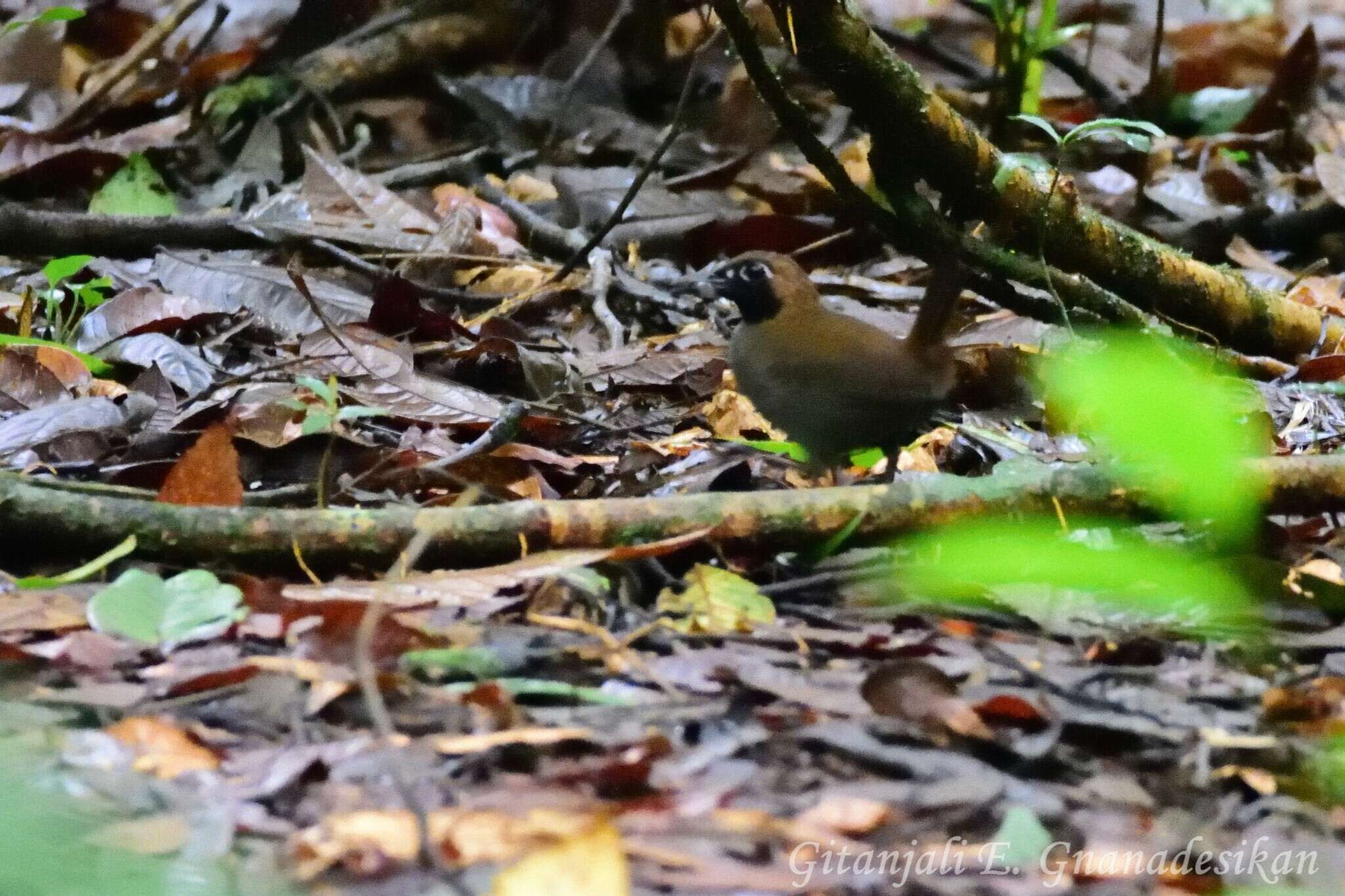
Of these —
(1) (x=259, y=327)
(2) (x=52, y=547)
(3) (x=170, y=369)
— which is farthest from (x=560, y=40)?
(2) (x=52, y=547)

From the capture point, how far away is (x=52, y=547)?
8.72 ft

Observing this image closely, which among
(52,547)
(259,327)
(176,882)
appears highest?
(176,882)

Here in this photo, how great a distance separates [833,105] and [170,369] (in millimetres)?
4487

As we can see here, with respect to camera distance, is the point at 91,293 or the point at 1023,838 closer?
the point at 1023,838

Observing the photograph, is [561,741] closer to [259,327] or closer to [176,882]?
[176,882]

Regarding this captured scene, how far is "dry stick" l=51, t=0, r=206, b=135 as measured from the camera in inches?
249

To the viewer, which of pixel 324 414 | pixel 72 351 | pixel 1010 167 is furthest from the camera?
pixel 72 351

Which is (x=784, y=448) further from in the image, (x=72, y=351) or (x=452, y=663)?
(x=72, y=351)

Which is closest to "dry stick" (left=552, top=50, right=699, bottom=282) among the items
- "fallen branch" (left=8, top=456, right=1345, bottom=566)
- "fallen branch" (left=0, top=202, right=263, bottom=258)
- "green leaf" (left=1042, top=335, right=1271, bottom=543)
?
"fallen branch" (left=0, top=202, right=263, bottom=258)

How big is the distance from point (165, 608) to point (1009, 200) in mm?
2595

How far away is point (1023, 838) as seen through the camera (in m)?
1.87

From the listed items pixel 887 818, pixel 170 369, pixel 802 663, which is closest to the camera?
pixel 887 818

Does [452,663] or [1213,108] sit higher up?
[1213,108]

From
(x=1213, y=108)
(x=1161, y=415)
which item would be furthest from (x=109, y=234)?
(x=1213, y=108)
